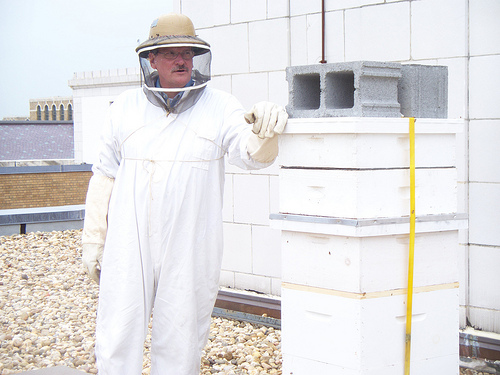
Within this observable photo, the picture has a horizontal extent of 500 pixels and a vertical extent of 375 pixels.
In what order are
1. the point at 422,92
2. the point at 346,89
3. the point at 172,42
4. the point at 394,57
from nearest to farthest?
the point at 422,92
the point at 346,89
the point at 172,42
the point at 394,57

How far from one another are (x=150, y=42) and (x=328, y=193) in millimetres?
1177

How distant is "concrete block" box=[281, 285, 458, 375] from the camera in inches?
90.5

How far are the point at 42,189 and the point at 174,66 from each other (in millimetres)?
9500

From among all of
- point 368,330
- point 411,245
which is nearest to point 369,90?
point 411,245

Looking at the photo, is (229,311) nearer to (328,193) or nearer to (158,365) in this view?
(158,365)

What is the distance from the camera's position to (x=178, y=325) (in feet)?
9.57

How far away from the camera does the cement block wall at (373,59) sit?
12.9ft

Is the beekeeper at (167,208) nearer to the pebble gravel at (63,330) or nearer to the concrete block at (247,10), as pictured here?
the pebble gravel at (63,330)

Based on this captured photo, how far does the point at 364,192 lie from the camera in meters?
2.28

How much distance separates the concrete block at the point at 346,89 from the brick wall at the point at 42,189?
9.61m

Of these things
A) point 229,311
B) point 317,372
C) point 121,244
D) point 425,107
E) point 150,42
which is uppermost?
point 150,42

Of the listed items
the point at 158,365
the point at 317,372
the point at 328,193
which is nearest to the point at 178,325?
the point at 158,365

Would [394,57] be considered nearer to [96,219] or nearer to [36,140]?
[96,219]

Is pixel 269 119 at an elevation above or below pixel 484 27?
below
